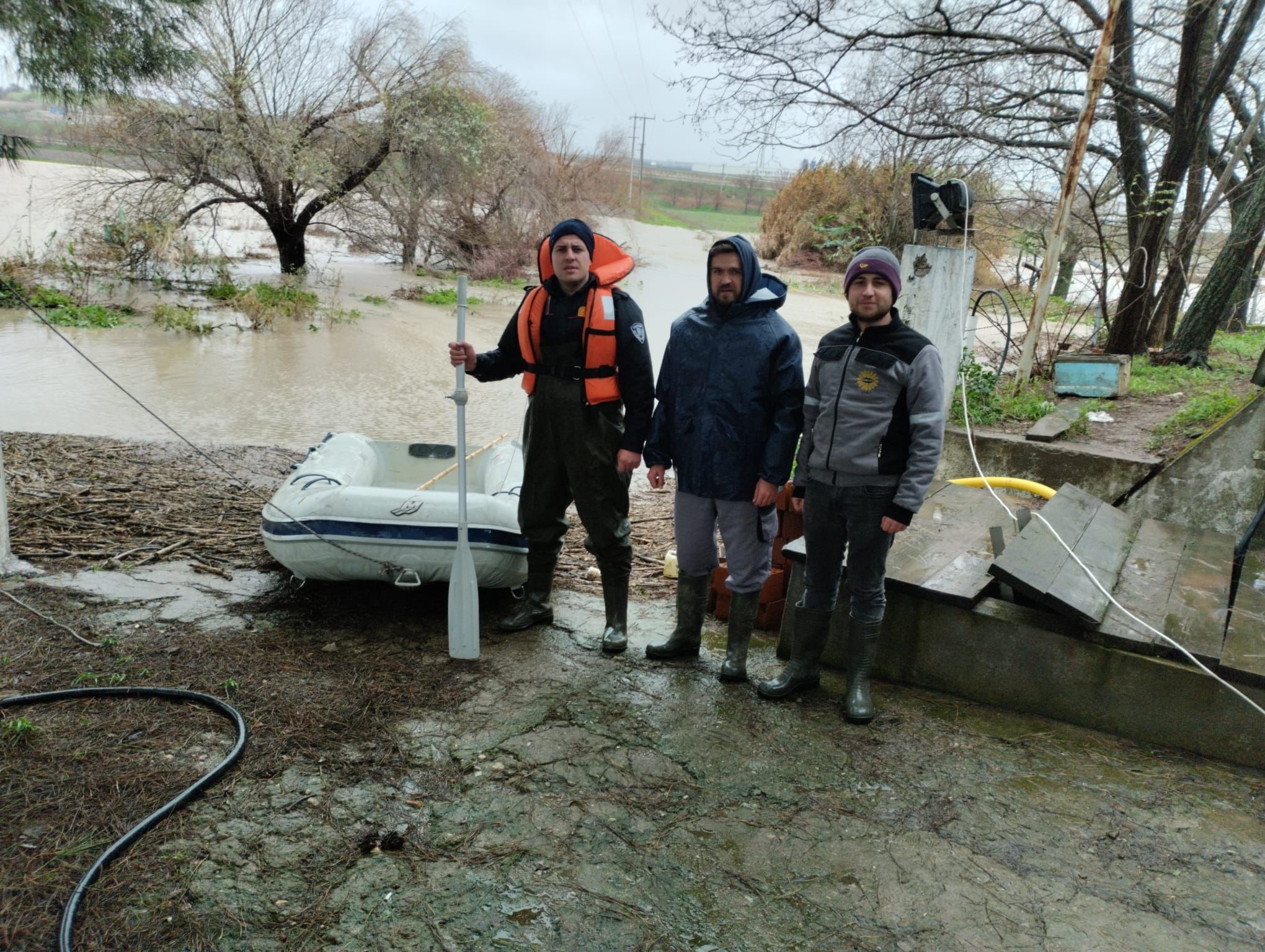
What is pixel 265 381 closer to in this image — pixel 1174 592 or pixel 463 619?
pixel 463 619

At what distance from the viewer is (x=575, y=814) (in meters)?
2.67

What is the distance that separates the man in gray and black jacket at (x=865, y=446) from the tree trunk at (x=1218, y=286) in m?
6.27

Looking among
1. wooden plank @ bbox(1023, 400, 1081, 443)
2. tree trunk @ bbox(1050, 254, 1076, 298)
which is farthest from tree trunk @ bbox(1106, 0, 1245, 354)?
tree trunk @ bbox(1050, 254, 1076, 298)

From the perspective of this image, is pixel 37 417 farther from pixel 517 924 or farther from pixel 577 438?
pixel 517 924

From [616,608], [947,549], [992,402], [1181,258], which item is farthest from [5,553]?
[1181,258]

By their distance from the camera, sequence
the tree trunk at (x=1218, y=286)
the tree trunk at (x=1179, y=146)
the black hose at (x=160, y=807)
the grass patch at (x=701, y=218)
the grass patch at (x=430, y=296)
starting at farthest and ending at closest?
the grass patch at (x=701, y=218) < the grass patch at (x=430, y=296) < the tree trunk at (x=1179, y=146) < the tree trunk at (x=1218, y=286) < the black hose at (x=160, y=807)

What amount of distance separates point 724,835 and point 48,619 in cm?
295

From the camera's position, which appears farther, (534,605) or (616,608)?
(534,605)

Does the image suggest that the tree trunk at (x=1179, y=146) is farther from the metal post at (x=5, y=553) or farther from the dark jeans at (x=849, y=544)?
the metal post at (x=5, y=553)

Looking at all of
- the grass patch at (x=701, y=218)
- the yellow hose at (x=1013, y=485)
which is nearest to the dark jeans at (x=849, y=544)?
the yellow hose at (x=1013, y=485)

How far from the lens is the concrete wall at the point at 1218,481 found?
4.96 meters

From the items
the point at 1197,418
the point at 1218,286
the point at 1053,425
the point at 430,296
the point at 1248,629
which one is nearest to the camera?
the point at 1248,629

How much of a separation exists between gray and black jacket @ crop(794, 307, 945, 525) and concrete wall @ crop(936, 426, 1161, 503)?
10.1 feet

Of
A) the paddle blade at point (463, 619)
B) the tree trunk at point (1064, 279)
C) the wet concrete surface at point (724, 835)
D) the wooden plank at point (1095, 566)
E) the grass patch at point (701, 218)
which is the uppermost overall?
the grass patch at point (701, 218)
